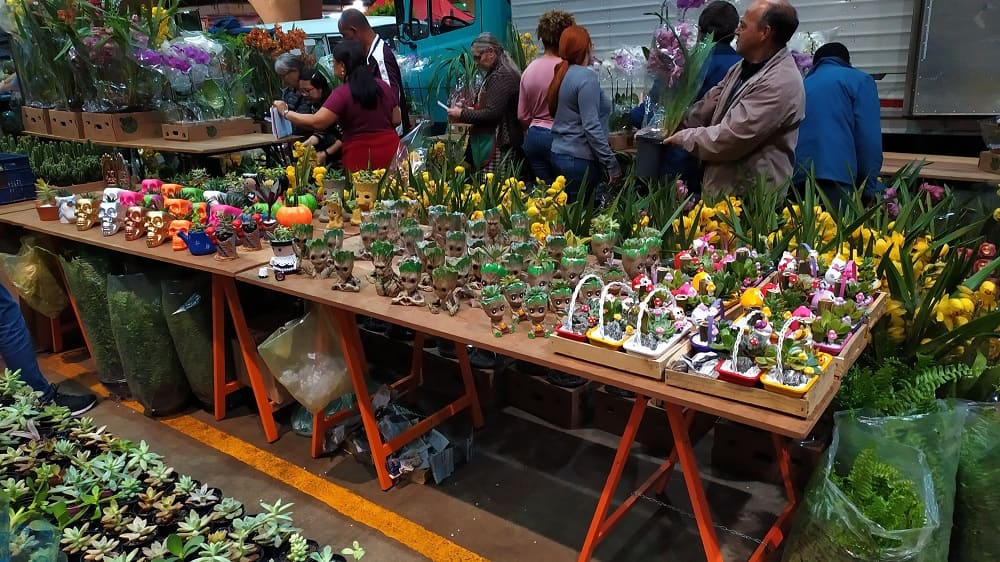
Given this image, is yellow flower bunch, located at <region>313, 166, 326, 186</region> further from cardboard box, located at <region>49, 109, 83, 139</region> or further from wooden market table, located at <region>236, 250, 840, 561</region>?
cardboard box, located at <region>49, 109, 83, 139</region>

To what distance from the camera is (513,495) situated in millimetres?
2537

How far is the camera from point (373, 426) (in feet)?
8.36

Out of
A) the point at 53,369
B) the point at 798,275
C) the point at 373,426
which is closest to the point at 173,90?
the point at 53,369

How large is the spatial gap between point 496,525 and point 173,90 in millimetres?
3095

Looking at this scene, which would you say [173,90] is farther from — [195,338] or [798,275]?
[798,275]

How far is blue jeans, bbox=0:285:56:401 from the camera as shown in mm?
2732

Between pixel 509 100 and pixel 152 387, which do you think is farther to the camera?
pixel 509 100

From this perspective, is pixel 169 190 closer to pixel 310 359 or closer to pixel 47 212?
pixel 47 212

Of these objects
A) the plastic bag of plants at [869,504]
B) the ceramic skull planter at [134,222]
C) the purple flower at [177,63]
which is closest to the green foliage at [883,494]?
the plastic bag of plants at [869,504]

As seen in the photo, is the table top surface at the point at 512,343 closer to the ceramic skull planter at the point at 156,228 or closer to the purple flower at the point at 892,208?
the ceramic skull planter at the point at 156,228

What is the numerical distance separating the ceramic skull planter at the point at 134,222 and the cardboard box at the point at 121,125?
4.25ft

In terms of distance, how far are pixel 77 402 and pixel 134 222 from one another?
0.90m

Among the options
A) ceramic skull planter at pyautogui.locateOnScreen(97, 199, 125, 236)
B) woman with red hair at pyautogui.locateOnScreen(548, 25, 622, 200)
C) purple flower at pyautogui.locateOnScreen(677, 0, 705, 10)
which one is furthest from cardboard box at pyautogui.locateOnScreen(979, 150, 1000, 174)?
ceramic skull planter at pyautogui.locateOnScreen(97, 199, 125, 236)

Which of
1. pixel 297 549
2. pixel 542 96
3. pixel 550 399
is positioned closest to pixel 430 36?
pixel 542 96
